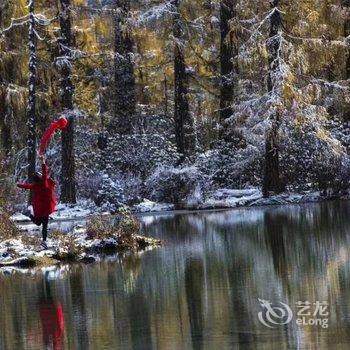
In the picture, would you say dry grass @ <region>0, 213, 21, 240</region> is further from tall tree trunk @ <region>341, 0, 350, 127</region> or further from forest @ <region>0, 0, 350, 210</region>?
tall tree trunk @ <region>341, 0, 350, 127</region>

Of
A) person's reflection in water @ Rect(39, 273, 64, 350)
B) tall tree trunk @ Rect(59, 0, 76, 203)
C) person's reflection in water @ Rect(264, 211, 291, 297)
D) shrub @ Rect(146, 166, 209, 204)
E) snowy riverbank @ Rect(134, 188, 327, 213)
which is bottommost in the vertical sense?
person's reflection in water @ Rect(39, 273, 64, 350)

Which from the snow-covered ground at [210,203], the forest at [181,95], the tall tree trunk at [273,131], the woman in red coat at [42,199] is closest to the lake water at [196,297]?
the woman in red coat at [42,199]

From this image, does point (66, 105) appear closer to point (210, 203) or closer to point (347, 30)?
point (210, 203)

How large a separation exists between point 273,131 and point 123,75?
6869mm

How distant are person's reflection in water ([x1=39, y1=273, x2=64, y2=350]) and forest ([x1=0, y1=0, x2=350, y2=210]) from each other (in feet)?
49.4

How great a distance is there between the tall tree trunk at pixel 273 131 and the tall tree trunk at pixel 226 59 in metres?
3.88

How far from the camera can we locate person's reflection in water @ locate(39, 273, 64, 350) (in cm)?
848

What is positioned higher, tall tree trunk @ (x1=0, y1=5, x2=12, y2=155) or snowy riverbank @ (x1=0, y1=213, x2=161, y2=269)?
tall tree trunk @ (x1=0, y1=5, x2=12, y2=155)

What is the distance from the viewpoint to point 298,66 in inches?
1182

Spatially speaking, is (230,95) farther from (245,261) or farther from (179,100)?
(245,261)

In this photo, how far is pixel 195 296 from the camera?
35.3 feet

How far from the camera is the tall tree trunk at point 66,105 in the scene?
30.5 metres

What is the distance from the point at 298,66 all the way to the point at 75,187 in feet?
30.2

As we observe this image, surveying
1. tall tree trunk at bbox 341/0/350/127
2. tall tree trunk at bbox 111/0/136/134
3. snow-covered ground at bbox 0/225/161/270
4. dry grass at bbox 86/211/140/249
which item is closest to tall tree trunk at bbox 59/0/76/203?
tall tree trunk at bbox 111/0/136/134
